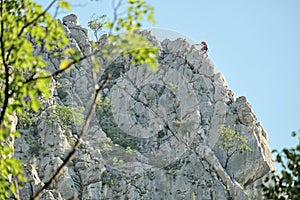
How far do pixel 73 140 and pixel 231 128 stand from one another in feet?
55.1

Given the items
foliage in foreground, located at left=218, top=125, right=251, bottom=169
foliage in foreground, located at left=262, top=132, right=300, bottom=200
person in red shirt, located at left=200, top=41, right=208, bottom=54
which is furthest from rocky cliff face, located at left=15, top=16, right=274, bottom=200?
Answer: foliage in foreground, located at left=262, top=132, right=300, bottom=200

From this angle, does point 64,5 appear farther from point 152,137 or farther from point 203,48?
point 203,48

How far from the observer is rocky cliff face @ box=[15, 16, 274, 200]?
48.7 m

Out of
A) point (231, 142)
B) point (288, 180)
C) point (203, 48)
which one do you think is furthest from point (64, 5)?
point (203, 48)

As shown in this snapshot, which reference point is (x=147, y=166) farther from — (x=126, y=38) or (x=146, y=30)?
(x=126, y=38)

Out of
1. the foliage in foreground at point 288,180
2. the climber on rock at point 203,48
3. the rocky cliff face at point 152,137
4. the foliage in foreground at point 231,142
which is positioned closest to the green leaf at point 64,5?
the foliage in foreground at point 288,180

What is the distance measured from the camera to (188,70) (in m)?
65.9

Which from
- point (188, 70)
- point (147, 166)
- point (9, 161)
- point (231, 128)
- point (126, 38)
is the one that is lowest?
point (9, 161)

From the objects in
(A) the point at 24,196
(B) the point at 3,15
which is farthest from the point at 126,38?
(A) the point at 24,196

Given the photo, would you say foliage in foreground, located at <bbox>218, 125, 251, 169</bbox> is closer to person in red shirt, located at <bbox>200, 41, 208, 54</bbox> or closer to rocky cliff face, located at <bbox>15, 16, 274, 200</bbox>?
rocky cliff face, located at <bbox>15, 16, 274, 200</bbox>

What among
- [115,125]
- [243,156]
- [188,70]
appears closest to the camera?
[243,156]

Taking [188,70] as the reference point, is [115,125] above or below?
below

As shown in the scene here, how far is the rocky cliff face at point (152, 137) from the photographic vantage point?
160ft

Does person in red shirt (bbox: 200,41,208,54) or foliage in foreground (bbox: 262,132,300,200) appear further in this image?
person in red shirt (bbox: 200,41,208,54)
